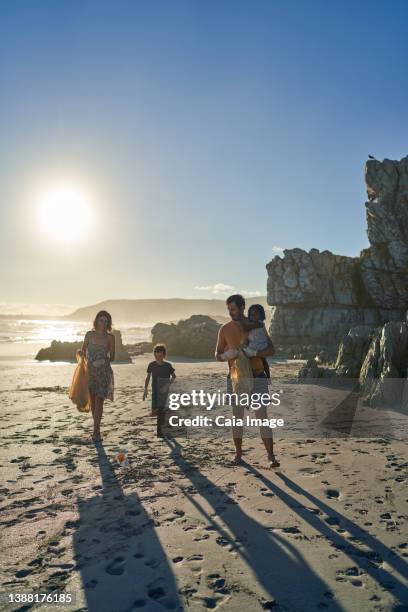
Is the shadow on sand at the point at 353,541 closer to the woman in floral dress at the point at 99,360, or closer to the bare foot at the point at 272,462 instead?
the bare foot at the point at 272,462

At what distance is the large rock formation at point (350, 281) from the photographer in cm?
3045

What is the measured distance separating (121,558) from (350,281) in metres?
35.9

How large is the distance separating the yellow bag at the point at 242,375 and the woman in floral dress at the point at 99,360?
2.81 metres

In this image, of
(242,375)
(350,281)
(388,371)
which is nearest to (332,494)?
(242,375)

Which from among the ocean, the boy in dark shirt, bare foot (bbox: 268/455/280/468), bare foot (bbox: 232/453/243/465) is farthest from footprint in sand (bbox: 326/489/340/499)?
the ocean

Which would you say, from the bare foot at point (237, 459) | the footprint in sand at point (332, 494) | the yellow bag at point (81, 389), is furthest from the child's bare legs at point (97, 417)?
the footprint in sand at point (332, 494)

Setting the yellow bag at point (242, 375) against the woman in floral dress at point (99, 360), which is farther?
the woman in floral dress at point (99, 360)

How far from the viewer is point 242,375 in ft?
19.3

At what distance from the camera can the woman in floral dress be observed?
7555 millimetres

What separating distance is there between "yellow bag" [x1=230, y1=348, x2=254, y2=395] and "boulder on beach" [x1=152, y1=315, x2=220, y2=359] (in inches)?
832

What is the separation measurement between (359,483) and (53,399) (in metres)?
9.23

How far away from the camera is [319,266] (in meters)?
37.9

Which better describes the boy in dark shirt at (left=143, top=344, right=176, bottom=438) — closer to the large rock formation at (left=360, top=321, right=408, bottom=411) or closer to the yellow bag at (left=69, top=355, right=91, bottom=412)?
the yellow bag at (left=69, top=355, right=91, bottom=412)

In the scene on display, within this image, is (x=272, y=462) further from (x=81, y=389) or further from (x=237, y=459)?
(x=81, y=389)
